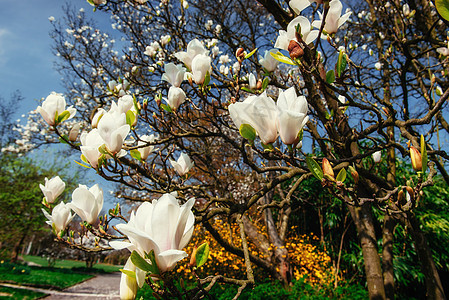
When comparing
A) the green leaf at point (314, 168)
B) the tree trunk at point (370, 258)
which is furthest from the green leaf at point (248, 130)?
the tree trunk at point (370, 258)

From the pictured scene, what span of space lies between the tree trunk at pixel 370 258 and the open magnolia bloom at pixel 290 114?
2.30 metres

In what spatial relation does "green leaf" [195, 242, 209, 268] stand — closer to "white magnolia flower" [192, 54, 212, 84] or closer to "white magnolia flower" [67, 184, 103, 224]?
"white magnolia flower" [67, 184, 103, 224]

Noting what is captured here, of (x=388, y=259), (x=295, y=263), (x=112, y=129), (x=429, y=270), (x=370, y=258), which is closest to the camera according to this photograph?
(x=112, y=129)

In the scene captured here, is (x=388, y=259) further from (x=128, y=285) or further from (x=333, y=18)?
(x=128, y=285)

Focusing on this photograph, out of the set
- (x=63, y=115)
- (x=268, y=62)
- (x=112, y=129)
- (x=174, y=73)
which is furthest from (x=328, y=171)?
(x=63, y=115)

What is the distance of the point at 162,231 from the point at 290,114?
430 mm

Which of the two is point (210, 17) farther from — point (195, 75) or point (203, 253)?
point (203, 253)

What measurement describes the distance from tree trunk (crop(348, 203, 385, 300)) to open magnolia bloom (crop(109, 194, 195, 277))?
248 cm

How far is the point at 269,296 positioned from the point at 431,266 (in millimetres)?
1893

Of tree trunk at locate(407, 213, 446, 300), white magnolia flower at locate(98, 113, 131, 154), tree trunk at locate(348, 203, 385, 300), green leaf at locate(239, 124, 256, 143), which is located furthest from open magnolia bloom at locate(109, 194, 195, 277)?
tree trunk at locate(348, 203, 385, 300)

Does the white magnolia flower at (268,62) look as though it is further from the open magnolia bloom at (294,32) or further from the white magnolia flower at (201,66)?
the open magnolia bloom at (294,32)

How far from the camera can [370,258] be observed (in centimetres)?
242

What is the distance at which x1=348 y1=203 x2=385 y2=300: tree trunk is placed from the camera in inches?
92.0

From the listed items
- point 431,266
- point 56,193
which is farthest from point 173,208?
point 431,266
